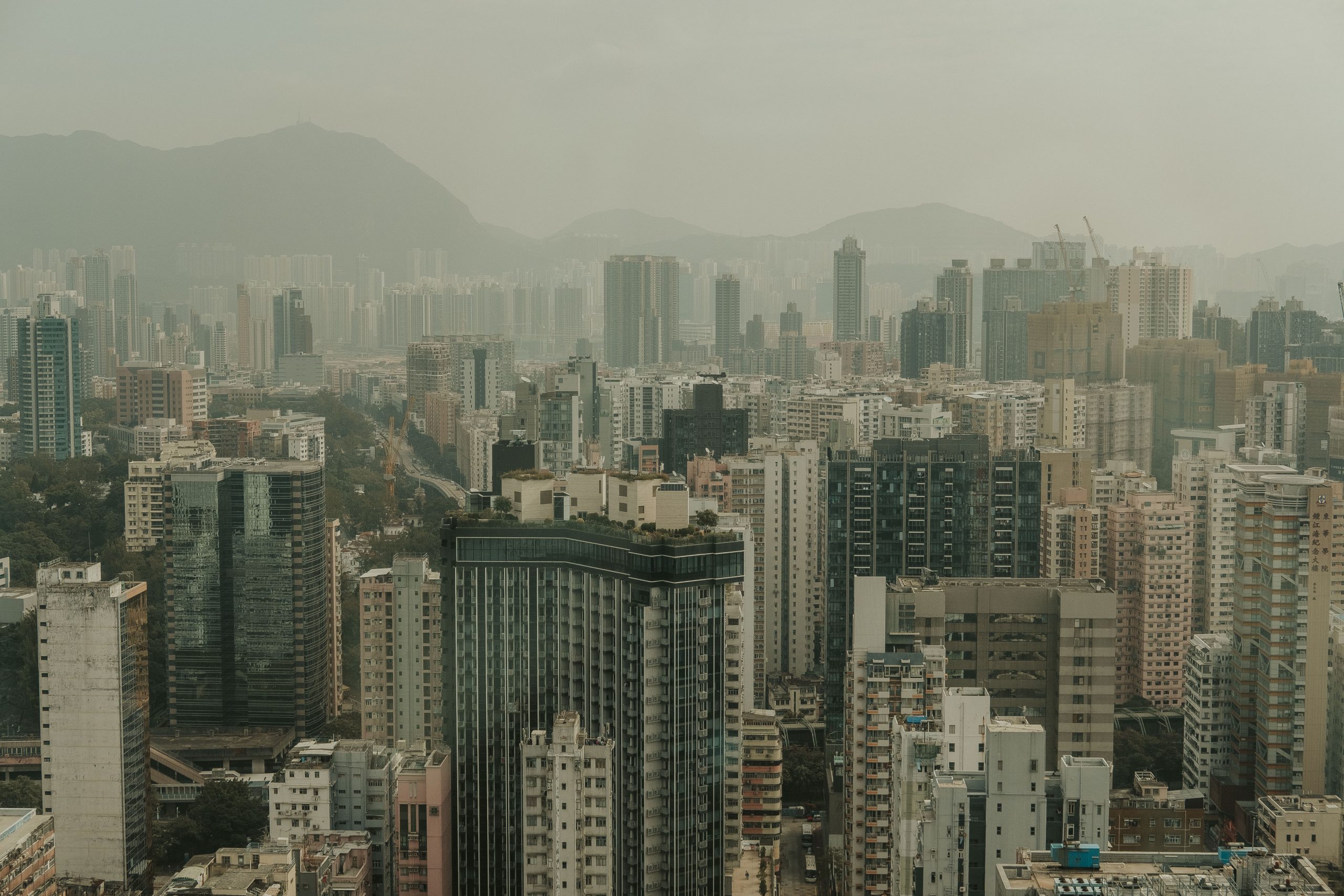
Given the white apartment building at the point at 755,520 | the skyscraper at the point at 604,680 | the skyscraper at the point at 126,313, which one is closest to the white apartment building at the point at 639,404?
the white apartment building at the point at 755,520

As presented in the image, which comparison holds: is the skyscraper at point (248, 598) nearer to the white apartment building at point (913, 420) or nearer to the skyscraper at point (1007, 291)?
the white apartment building at point (913, 420)

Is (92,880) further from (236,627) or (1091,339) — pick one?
(1091,339)

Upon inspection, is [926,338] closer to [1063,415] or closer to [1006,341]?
[1006,341]

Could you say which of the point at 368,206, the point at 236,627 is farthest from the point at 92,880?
the point at 368,206

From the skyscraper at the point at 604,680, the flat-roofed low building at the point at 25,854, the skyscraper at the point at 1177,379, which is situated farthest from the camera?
the skyscraper at the point at 1177,379

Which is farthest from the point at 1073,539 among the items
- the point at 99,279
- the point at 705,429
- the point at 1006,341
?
the point at 99,279

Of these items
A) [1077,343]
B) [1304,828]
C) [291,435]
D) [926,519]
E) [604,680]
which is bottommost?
[1304,828]

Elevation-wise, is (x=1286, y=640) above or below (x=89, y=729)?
above
